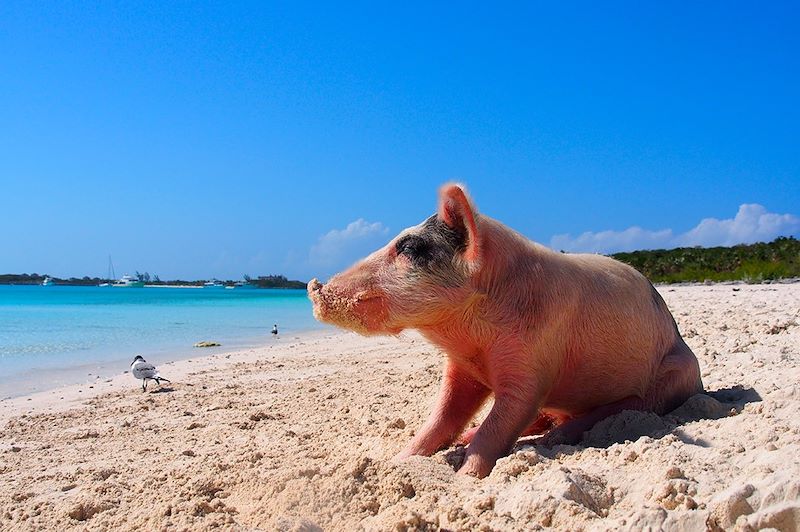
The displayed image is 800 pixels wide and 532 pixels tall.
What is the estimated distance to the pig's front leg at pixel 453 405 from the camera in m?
4.45

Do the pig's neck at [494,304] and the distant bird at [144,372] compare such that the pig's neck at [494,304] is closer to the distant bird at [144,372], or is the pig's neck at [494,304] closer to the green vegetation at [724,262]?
the distant bird at [144,372]

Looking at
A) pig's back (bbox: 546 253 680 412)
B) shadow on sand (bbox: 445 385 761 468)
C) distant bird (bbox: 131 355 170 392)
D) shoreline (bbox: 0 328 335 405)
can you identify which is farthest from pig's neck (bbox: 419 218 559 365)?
shoreline (bbox: 0 328 335 405)

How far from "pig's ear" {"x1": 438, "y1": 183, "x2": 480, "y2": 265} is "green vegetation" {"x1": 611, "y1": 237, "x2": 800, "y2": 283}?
64.9 feet

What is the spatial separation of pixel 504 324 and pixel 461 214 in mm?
704

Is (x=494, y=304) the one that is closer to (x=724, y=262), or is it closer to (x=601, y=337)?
(x=601, y=337)

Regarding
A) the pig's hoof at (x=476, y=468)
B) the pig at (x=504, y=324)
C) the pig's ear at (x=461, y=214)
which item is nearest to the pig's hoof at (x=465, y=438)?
the pig at (x=504, y=324)

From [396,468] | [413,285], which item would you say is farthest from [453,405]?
[396,468]

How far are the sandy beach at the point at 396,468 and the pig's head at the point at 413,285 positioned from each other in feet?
2.71

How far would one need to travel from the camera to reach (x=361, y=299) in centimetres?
396

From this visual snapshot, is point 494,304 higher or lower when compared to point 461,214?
lower

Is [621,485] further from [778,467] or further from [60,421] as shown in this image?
[60,421]

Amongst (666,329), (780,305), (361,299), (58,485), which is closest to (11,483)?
(58,485)

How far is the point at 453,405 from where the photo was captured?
4539mm

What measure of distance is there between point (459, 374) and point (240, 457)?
1545 millimetres
